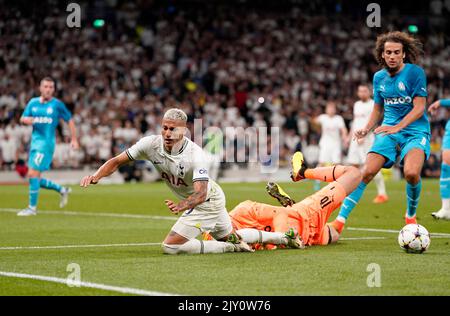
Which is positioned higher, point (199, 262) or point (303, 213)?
point (303, 213)

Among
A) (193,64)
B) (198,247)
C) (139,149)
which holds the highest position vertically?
(193,64)

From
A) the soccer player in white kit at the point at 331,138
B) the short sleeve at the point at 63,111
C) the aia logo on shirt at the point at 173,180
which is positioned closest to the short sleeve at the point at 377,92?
the aia logo on shirt at the point at 173,180

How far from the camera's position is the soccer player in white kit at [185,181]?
8.94 metres

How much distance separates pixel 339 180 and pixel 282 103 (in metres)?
24.6

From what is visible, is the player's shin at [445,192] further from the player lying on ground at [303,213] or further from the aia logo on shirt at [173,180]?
the aia logo on shirt at [173,180]

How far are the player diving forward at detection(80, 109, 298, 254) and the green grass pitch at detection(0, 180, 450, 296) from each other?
248mm

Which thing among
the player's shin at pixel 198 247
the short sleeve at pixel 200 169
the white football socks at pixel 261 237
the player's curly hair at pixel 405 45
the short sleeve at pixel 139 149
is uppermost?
the player's curly hair at pixel 405 45

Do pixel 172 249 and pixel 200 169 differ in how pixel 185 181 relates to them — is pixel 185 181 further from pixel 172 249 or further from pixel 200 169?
pixel 172 249

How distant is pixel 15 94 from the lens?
3075 centimetres

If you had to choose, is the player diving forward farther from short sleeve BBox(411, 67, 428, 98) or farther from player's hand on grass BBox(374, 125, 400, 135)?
short sleeve BBox(411, 67, 428, 98)

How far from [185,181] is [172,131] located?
0.60 m

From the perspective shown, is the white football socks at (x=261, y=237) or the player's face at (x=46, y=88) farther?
the player's face at (x=46, y=88)

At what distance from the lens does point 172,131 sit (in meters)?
8.95

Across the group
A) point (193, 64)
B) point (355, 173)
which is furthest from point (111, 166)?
point (193, 64)
